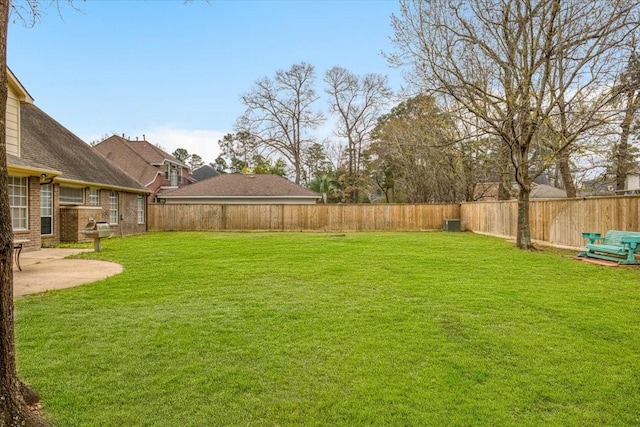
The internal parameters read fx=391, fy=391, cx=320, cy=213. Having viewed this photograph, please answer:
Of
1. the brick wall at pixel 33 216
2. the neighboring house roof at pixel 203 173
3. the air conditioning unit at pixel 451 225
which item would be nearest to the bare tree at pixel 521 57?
the air conditioning unit at pixel 451 225

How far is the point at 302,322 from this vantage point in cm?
424

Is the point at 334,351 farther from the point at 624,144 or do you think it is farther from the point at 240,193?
the point at 240,193

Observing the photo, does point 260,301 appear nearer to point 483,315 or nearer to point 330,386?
point 330,386

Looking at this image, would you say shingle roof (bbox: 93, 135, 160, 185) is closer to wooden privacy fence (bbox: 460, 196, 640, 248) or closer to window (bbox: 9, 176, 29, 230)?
window (bbox: 9, 176, 29, 230)

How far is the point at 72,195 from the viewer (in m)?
13.9

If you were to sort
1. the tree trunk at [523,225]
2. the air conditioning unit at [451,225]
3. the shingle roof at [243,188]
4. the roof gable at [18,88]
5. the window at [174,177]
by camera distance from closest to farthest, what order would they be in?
the roof gable at [18,88] → the tree trunk at [523,225] → the air conditioning unit at [451,225] → the shingle roof at [243,188] → the window at [174,177]

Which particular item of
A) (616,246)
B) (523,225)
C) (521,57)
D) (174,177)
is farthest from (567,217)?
(174,177)

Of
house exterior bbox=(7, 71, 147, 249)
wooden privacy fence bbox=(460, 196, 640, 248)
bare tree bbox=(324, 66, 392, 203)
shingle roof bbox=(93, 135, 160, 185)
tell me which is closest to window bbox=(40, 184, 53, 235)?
house exterior bbox=(7, 71, 147, 249)

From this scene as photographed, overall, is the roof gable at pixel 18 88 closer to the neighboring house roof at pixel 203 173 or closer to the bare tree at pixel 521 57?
the bare tree at pixel 521 57

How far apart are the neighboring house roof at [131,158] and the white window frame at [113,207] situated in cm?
923

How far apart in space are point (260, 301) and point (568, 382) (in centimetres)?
343

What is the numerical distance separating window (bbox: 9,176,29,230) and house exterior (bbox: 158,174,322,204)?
1317 cm

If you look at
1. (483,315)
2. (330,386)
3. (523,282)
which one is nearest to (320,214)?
(523,282)

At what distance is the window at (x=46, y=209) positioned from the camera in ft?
39.8
